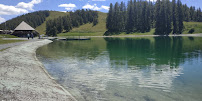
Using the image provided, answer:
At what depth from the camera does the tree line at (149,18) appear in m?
140

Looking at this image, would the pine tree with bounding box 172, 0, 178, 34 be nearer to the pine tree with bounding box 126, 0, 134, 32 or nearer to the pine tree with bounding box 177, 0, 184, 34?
the pine tree with bounding box 177, 0, 184, 34

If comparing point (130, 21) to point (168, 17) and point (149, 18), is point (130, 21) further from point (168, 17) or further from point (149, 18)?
point (168, 17)

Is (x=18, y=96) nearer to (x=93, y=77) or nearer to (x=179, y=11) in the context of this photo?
(x=93, y=77)

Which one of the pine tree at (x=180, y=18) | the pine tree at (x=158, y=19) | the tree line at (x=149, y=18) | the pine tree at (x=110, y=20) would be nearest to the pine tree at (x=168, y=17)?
the tree line at (x=149, y=18)

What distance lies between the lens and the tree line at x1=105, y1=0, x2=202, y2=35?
140 meters

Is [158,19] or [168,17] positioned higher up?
[168,17]

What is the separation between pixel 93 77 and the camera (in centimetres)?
1552

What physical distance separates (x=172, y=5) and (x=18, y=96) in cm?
16151

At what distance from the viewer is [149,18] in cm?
15075

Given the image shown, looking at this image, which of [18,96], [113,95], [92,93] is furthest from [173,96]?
[18,96]

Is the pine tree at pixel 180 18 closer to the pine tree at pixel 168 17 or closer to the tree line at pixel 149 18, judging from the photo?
the tree line at pixel 149 18

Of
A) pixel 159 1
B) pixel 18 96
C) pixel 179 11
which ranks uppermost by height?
pixel 159 1

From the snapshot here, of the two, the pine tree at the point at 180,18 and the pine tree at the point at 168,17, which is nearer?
the pine tree at the point at 168,17

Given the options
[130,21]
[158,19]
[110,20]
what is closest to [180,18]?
[158,19]
